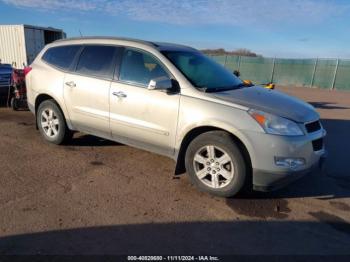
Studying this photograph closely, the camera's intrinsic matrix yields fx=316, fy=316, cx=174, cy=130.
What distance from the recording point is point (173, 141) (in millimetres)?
4199

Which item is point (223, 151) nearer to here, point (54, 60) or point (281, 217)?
point (281, 217)

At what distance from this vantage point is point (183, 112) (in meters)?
4.02

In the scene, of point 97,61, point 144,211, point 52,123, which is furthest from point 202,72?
point 52,123

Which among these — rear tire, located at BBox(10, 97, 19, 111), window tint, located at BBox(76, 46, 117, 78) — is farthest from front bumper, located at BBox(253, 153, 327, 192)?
rear tire, located at BBox(10, 97, 19, 111)

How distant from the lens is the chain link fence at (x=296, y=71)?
75.6 feet

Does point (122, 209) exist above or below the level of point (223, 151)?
below

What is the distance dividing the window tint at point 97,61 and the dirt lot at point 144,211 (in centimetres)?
138

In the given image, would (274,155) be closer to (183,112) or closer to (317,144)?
(317,144)

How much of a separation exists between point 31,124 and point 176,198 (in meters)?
4.77

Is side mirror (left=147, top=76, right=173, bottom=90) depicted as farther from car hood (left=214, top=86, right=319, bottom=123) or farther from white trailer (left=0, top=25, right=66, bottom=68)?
white trailer (left=0, top=25, right=66, bottom=68)

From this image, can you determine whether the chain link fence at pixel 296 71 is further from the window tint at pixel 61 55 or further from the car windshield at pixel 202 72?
the window tint at pixel 61 55

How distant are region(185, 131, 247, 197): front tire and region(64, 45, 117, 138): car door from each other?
1.54 meters

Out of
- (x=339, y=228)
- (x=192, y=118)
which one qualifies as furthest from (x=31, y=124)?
(x=339, y=228)

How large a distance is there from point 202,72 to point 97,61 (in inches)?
64.8
